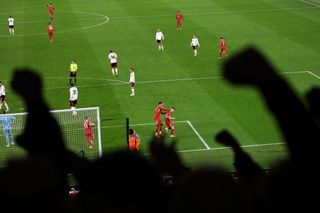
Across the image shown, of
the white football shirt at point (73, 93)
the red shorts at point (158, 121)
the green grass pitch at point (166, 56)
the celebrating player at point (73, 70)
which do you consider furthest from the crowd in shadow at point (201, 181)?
the celebrating player at point (73, 70)

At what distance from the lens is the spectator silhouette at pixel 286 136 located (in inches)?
50.6

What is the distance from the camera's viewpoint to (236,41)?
33.1 m

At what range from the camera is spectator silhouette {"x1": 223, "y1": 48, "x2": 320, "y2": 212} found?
4.21 ft

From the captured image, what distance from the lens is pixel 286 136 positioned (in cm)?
137

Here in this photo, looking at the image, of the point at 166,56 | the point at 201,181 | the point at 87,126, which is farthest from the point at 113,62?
the point at 201,181

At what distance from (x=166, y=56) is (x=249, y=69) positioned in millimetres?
29391

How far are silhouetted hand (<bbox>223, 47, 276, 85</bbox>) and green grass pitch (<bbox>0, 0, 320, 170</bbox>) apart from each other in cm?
958

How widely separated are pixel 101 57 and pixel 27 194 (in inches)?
1172

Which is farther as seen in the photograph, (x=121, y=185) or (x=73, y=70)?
(x=73, y=70)

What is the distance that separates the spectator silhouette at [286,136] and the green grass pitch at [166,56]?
9.49 m

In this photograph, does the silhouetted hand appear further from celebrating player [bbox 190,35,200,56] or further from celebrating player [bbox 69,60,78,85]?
celebrating player [bbox 190,35,200,56]

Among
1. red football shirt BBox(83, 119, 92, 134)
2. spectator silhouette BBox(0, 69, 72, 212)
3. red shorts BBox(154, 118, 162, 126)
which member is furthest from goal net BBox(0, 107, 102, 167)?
spectator silhouette BBox(0, 69, 72, 212)

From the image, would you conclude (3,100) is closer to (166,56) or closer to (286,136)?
(166,56)

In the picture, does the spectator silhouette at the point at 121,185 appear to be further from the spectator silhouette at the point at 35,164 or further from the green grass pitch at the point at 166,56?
the green grass pitch at the point at 166,56
